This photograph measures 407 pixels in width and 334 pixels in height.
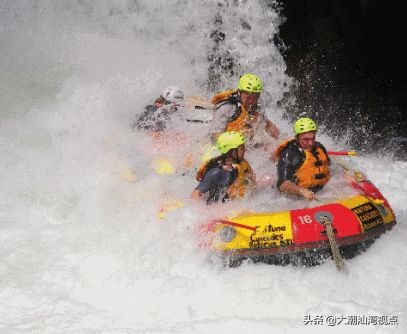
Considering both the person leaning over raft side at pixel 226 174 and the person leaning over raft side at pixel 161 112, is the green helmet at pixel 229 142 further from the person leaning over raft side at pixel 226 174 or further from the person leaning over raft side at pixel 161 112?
the person leaning over raft side at pixel 161 112

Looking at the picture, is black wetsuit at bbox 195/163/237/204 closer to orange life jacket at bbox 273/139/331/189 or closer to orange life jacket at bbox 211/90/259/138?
orange life jacket at bbox 273/139/331/189

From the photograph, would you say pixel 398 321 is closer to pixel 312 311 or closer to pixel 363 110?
pixel 312 311

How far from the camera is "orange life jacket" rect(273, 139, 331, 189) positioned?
15.7 feet

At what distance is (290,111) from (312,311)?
5606 millimetres

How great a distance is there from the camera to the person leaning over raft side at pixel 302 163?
479cm

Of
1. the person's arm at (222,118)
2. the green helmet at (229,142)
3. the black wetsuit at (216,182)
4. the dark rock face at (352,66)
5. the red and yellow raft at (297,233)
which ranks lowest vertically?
the red and yellow raft at (297,233)

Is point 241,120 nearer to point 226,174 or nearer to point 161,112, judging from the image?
point 161,112

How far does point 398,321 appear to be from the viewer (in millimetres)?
3729

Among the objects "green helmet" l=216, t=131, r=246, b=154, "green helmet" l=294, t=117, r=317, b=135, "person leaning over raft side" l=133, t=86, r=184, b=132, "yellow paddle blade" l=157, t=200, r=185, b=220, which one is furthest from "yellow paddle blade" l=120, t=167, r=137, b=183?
"green helmet" l=294, t=117, r=317, b=135

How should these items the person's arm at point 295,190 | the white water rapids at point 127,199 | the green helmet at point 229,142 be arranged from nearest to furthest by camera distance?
the white water rapids at point 127,199 → the person's arm at point 295,190 → the green helmet at point 229,142

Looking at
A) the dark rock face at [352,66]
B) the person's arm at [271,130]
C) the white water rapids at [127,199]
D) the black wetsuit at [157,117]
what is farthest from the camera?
the dark rock face at [352,66]

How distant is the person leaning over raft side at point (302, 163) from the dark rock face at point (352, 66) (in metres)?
3.09

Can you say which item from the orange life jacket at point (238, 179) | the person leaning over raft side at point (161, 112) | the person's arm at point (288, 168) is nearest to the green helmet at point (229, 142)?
the orange life jacket at point (238, 179)

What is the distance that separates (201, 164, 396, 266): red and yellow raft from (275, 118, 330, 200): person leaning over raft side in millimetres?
389
